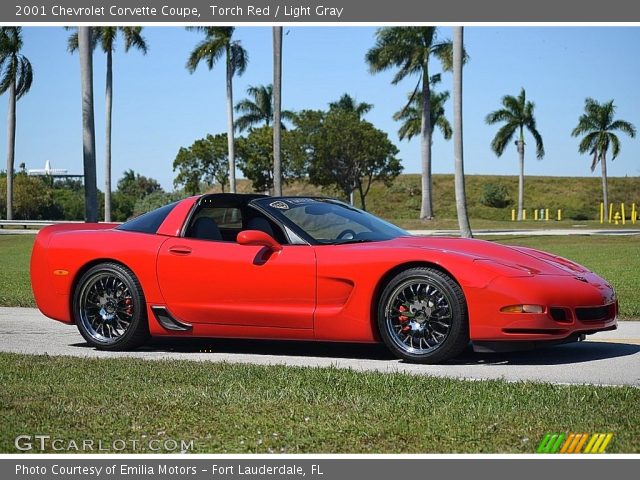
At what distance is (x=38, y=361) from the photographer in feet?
26.1

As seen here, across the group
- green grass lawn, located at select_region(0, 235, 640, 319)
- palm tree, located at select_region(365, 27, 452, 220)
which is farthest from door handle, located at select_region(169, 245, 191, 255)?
palm tree, located at select_region(365, 27, 452, 220)

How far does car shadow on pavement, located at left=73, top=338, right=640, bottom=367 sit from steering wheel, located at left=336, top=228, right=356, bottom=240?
0.97 meters

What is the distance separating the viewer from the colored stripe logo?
491 cm

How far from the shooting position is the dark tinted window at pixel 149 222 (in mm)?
9289

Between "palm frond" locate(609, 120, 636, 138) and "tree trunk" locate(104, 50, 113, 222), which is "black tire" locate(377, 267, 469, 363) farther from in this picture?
"palm frond" locate(609, 120, 636, 138)

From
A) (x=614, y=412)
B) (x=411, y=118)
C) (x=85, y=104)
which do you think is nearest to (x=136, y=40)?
(x=411, y=118)

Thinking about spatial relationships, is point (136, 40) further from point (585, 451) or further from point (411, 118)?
point (585, 451)

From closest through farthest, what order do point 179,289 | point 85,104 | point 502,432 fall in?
point 502,432
point 179,289
point 85,104

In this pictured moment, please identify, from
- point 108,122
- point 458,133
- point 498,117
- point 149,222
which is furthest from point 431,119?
point 149,222

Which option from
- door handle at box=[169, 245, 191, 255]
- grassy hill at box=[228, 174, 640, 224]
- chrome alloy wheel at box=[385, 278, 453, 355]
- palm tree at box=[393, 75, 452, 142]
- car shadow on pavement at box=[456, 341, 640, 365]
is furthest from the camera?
grassy hill at box=[228, 174, 640, 224]

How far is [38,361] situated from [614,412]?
4.37m

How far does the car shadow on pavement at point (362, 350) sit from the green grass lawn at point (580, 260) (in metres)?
2.77

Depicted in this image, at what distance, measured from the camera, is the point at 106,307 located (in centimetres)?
927

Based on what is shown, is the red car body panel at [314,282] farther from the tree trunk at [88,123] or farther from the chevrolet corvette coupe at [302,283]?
the tree trunk at [88,123]
